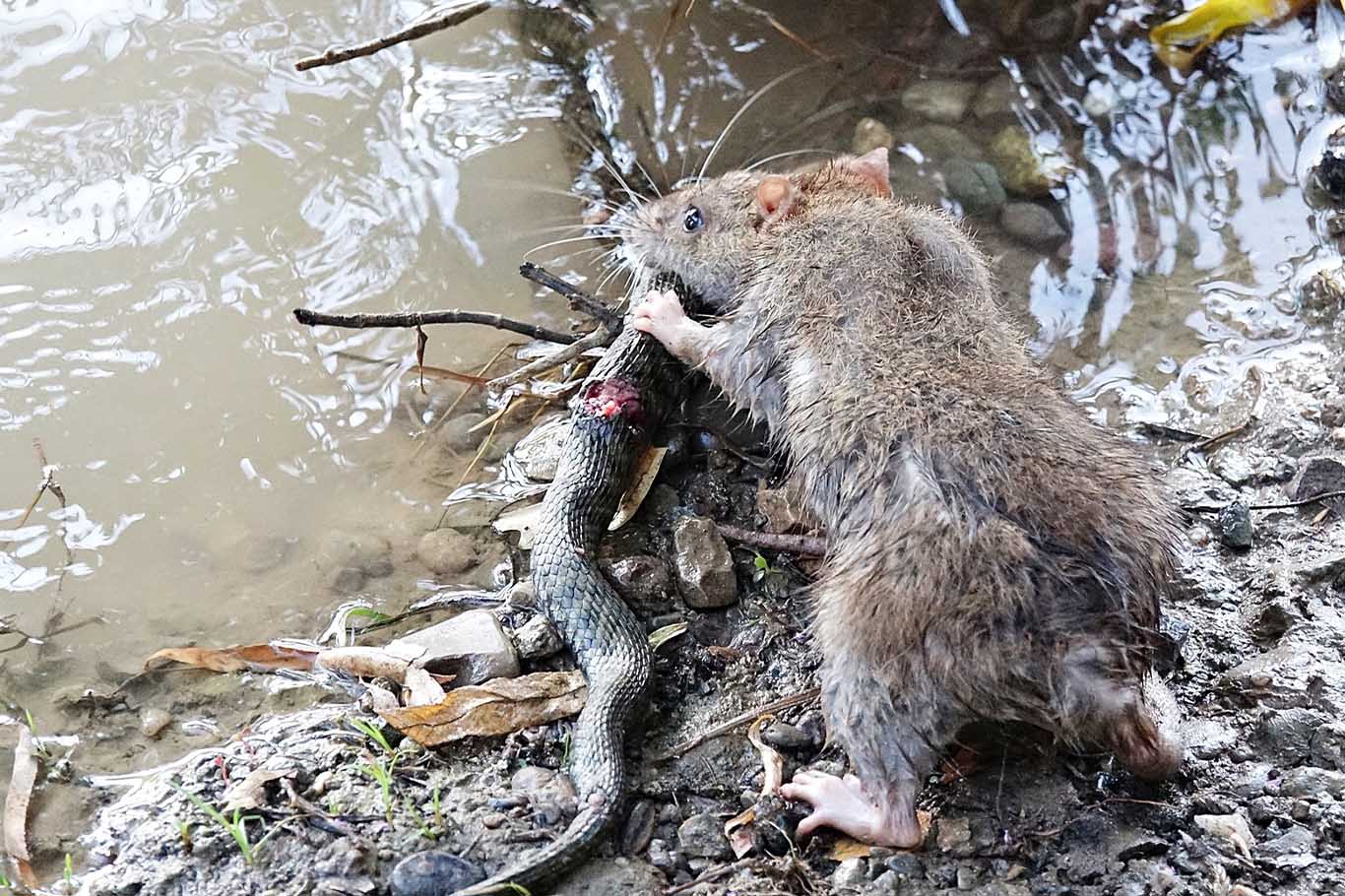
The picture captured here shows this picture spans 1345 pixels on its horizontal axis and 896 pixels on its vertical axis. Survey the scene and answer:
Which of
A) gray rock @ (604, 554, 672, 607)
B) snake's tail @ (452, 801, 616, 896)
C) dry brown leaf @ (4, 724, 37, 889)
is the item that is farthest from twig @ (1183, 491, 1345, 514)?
dry brown leaf @ (4, 724, 37, 889)

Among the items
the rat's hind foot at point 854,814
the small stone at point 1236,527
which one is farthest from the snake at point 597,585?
the small stone at point 1236,527

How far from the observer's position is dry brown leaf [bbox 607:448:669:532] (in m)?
5.07

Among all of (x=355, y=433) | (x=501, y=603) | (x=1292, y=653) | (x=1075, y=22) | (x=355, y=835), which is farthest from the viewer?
(x=1075, y=22)

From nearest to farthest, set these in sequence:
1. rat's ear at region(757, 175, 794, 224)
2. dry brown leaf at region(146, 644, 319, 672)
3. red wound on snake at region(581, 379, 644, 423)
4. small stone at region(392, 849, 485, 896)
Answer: small stone at region(392, 849, 485, 896) → dry brown leaf at region(146, 644, 319, 672) → rat's ear at region(757, 175, 794, 224) → red wound on snake at region(581, 379, 644, 423)

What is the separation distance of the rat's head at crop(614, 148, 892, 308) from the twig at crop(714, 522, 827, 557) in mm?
1012

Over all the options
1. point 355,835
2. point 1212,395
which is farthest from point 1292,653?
point 355,835

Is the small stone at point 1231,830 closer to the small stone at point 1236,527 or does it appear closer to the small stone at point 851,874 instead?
the small stone at point 851,874

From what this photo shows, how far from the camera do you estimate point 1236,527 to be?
4.78 meters

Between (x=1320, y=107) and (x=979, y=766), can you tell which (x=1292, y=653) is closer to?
(x=979, y=766)

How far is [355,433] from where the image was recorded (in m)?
5.72

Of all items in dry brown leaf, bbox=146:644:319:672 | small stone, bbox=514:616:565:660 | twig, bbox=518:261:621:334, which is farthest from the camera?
twig, bbox=518:261:621:334

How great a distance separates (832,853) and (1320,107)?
5.20 meters

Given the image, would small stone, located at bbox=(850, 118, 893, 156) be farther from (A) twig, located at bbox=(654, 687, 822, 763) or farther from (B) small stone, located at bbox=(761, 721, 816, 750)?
(B) small stone, located at bbox=(761, 721, 816, 750)

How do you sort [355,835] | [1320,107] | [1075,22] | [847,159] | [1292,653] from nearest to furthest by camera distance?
[355,835]
[1292,653]
[847,159]
[1320,107]
[1075,22]
